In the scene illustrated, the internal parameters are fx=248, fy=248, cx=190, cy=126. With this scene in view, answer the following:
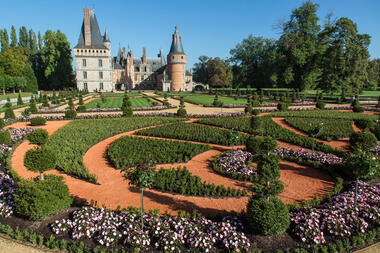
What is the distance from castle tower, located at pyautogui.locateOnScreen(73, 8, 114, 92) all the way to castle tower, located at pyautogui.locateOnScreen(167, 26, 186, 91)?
15926 mm

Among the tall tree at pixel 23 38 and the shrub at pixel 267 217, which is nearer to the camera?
the shrub at pixel 267 217

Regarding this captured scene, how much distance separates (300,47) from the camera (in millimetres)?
39156

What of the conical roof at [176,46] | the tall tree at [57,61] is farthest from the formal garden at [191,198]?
the conical roof at [176,46]

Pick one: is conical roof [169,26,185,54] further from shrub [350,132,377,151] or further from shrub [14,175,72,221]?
shrub [14,175,72,221]

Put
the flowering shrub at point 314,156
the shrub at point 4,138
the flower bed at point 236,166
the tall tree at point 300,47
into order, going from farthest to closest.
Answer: the tall tree at point 300,47 → the shrub at point 4,138 → the flowering shrub at point 314,156 → the flower bed at point 236,166

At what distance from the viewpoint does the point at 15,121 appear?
18.6 m

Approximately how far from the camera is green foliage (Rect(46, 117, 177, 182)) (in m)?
9.02

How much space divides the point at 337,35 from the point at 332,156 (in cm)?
3092

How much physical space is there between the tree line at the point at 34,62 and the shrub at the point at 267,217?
5397 cm

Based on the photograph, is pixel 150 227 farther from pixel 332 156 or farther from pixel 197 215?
pixel 332 156

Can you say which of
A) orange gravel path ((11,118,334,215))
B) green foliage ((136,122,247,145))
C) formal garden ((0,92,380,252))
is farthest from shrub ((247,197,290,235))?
green foliage ((136,122,247,145))

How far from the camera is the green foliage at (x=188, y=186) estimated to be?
24.3 feet

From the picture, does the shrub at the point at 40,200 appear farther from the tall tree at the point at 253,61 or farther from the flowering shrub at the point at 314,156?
the tall tree at the point at 253,61

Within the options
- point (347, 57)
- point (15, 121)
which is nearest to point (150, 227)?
point (15, 121)
